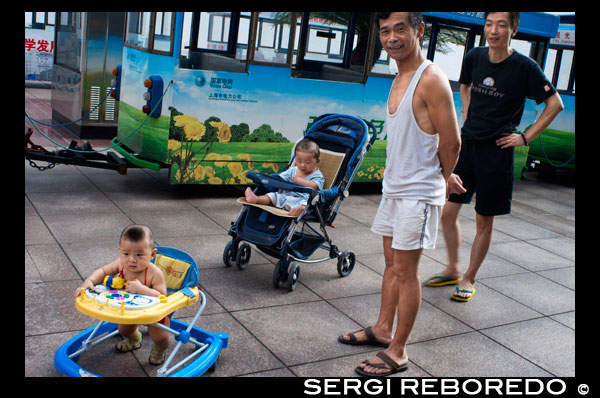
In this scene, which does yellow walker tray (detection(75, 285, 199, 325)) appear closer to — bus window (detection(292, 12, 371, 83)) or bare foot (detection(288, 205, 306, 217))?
bare foot (detection(288, 205, 306, 217))

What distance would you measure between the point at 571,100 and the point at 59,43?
32.1ft

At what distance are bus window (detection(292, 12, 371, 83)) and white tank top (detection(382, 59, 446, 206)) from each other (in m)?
4.42

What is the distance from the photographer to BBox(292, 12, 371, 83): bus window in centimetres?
799

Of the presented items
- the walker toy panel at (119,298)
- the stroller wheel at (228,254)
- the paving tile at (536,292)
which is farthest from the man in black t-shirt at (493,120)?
the walker toy panel at (119,298)

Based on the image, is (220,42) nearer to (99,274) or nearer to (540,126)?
(540,126)

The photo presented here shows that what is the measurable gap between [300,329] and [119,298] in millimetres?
1539

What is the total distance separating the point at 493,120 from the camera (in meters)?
5.11

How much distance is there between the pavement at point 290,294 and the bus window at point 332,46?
6.01 ft

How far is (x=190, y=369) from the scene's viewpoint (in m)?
3.54

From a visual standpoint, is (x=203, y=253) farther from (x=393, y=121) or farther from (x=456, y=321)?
(x=393, y=121)

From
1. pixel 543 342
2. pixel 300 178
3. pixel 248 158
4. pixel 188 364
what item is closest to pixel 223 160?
pixel 248 158

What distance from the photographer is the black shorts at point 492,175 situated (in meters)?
5.14

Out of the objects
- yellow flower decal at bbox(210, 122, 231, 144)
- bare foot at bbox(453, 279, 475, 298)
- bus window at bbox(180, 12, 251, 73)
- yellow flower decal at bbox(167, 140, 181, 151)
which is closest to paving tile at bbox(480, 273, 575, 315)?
bare foot at bbox(453, 279, 475, 298)
